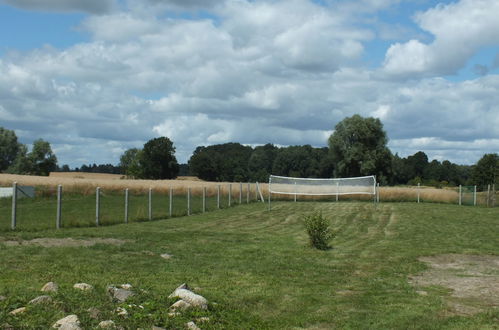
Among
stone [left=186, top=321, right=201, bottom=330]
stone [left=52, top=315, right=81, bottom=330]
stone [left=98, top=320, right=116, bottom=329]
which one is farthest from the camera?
stone [left=186, top=321, right=201, bottom=330]

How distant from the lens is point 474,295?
32.6ft

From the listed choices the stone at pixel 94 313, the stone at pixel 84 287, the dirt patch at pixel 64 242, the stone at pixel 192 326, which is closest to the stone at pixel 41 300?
the stone at pixel 94 313

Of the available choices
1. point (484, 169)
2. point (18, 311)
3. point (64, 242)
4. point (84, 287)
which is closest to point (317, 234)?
point (64, 242)

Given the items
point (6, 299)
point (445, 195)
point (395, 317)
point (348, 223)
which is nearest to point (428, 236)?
point (348, 223)

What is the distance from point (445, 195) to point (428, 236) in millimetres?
30973

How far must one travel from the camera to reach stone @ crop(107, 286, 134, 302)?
7.68 meters

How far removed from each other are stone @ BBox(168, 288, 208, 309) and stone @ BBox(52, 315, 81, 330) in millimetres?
1704

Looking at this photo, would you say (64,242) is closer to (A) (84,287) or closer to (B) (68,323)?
(A) (84,287)

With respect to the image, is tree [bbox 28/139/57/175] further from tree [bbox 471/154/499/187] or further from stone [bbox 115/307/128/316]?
stone [bbox 115/307/128/316]

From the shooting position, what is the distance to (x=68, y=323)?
6.27 metres

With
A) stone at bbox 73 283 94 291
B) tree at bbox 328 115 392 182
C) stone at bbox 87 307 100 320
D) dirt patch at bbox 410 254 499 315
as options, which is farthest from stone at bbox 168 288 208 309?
tree at bbox 328 115 392 182

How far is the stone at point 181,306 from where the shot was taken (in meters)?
7.42

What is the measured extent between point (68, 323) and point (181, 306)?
5.28 ft

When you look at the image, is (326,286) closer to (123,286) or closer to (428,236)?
(123,286)
